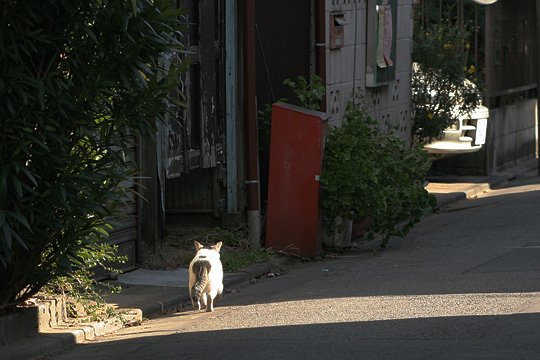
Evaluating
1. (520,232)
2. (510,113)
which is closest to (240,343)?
(520,232)

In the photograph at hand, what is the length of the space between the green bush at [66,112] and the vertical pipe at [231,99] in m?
5.49

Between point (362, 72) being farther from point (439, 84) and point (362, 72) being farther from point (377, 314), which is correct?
point (377, 314)

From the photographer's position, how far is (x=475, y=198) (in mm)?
22188

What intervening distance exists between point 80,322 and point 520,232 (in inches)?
303

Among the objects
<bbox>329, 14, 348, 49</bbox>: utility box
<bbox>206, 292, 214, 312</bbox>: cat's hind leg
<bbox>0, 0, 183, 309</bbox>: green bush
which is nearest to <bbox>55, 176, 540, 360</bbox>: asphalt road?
<bbox>206, 292, 214, 312</bbox>: cat's hind leg

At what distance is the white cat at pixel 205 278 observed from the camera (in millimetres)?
10750

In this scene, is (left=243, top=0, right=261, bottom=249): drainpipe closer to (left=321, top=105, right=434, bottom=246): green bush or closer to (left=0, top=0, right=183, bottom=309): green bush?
(left=321, top=105, right=434, bottom=246): green bush

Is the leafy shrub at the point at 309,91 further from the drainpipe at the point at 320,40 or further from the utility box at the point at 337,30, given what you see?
the utility box at the point at 337,30

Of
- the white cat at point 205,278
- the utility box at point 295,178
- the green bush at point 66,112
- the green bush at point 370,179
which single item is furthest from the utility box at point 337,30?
the green bush at point 66,112

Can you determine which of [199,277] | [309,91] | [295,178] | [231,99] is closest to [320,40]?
[309,91]

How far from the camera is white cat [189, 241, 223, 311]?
10.8 meters

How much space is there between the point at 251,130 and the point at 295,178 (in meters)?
0.86

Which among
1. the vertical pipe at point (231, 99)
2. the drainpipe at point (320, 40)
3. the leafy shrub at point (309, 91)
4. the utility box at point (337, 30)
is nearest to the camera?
the vertical pipe at point (231, 99)

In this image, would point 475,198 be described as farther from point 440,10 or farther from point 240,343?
point 240,343
